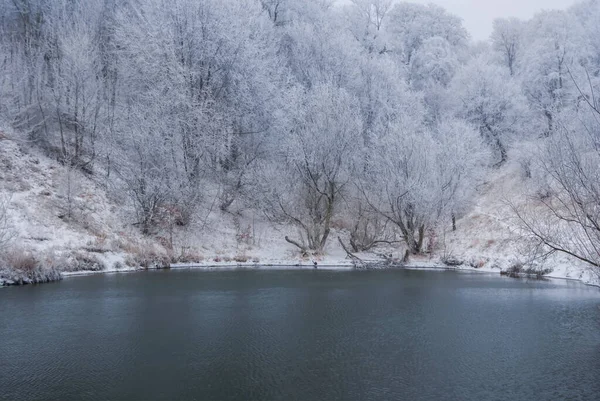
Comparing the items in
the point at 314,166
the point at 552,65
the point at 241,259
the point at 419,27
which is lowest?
the point at 241,259

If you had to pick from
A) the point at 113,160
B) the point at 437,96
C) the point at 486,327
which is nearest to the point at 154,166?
the point at 113,160

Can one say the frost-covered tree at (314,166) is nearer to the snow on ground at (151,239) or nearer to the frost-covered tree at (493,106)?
the snow on ground at (151,239)

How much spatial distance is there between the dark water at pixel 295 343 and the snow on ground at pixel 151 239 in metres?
4.13

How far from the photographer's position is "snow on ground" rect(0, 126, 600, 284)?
62.0ft

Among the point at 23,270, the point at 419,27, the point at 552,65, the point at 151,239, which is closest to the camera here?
the point at 23,270

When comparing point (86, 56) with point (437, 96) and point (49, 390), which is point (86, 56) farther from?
point (437, 96)

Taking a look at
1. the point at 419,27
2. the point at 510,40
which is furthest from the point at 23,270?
the point at 510,40

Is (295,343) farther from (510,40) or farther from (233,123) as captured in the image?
(510,40)

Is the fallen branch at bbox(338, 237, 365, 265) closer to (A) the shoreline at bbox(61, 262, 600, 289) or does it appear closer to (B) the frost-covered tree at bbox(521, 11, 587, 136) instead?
(A) the shoreline at bbox(61, 262, 600, 289)

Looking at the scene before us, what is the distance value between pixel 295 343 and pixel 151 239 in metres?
15.6

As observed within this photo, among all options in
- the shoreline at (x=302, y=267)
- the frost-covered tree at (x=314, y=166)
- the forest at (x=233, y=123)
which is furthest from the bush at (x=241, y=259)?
the forest at (x=233, y=123)

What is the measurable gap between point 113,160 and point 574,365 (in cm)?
2363

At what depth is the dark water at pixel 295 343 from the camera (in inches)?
264

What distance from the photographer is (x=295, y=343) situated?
900cm
